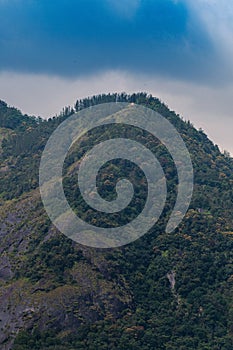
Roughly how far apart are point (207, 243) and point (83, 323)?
28.2 meters

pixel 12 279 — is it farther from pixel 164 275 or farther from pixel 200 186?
pixel 200 186

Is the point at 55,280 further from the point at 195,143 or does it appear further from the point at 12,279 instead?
the point at 195,143

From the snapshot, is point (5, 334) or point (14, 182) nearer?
point (5, 334)

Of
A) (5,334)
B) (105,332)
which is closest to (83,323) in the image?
(105,332)

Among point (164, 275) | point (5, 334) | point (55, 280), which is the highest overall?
point (164, 275)

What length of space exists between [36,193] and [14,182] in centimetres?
1357

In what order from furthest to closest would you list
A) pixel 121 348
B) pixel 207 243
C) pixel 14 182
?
pixel 14 182 < pixel 207 243 < pixel 121 348

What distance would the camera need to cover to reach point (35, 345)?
105250mm

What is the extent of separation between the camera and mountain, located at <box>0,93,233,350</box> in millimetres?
108562

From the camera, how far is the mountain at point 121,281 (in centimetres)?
10856

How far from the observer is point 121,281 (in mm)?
120562

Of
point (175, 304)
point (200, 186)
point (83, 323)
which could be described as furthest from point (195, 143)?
point (83, 323)

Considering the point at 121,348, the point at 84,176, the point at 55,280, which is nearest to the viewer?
the point at 121,348

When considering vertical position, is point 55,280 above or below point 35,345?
above
